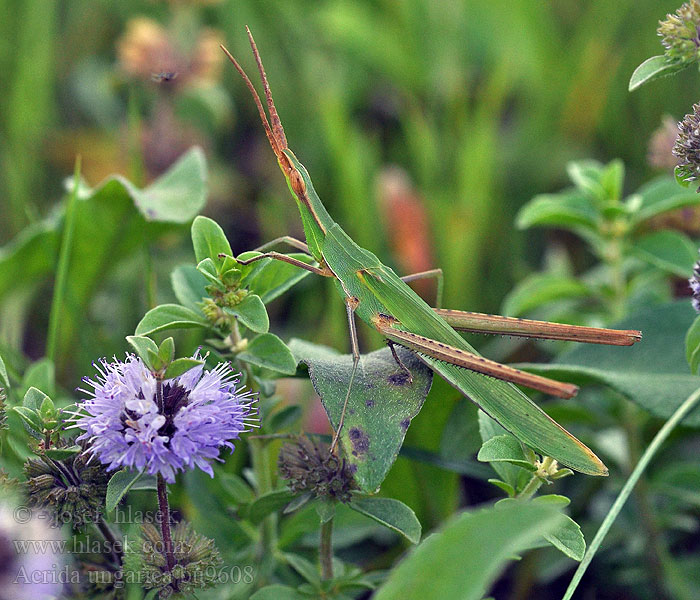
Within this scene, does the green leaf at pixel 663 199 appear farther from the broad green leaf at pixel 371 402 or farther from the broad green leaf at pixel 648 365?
the broad green leaf at pixel 371 402

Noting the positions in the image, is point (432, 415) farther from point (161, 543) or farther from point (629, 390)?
point (161, 543)

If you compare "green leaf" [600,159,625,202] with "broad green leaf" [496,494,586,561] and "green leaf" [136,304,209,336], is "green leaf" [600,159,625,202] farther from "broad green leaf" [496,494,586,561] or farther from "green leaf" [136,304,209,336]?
"green leaf" [136,304,209,336]

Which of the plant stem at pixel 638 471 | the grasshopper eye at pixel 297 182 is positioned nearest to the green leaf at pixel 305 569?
the plant stem at pixel 638 471

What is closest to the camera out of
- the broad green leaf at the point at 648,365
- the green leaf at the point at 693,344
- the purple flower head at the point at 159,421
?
the purple flower head at the point at 159,421

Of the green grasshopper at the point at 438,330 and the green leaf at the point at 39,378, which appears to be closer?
the green grasshopper at the point at 438,330

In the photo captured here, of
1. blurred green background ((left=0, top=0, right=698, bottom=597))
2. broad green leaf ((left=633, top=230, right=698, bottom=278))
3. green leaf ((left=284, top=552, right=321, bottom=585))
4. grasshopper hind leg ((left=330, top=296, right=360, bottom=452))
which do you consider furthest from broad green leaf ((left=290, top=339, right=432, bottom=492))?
blurred green background ((left=0, top=0, right=698, bottom=597))

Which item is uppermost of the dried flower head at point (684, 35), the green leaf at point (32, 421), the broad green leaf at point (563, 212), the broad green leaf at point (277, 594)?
the dried flower head at point (684, 35)
